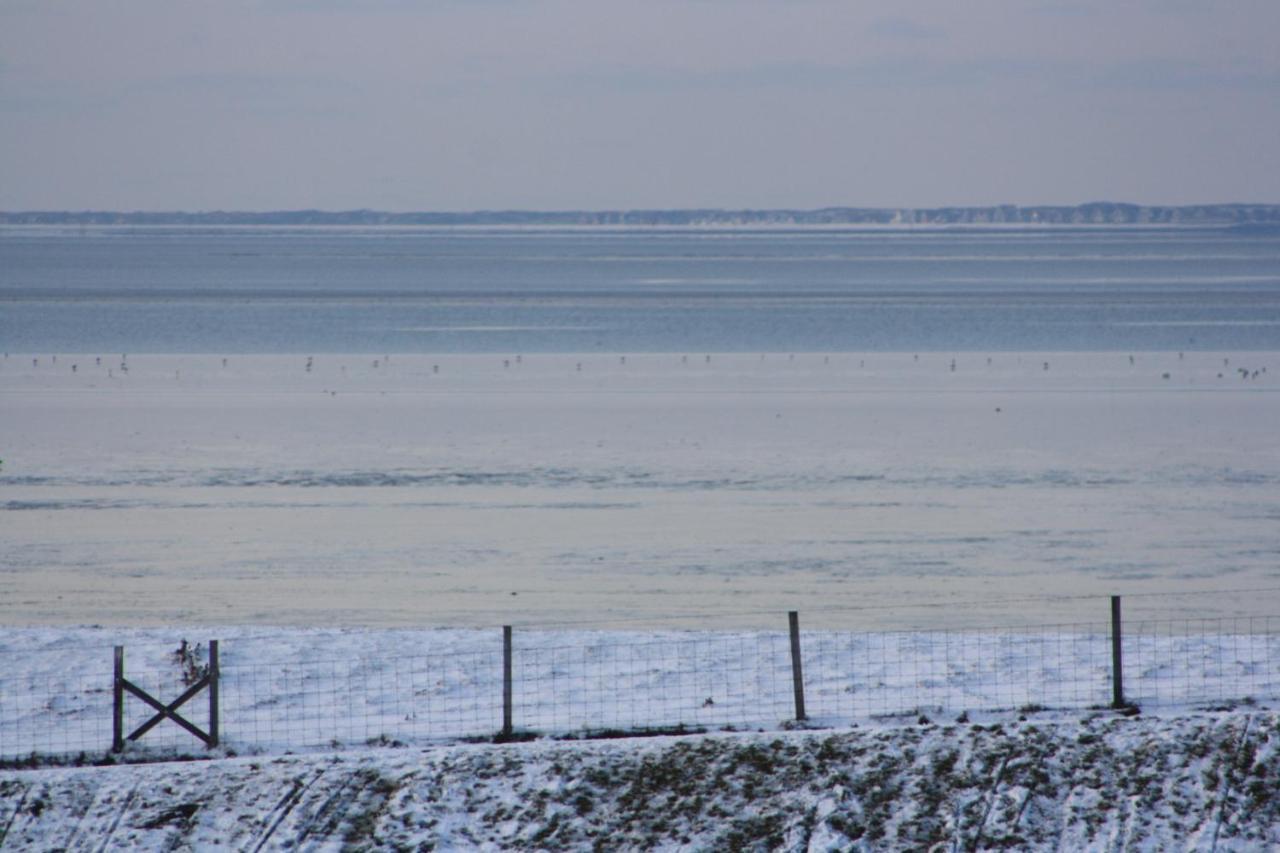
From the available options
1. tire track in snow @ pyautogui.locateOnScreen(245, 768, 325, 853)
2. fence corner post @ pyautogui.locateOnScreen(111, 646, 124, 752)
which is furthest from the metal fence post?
tire track in snow @ pyautogui.locateOnScreen(245, 768, 325, 853)

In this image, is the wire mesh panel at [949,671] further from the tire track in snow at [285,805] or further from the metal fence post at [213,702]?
the metal fence post at [213,702]

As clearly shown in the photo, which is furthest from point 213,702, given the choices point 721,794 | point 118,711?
point 721,794

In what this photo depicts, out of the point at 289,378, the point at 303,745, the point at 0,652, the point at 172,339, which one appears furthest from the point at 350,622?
the point at 172,339

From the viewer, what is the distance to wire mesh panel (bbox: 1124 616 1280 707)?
13.4 meters

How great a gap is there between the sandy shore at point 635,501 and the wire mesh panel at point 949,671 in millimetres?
2465

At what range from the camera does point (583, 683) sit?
14.3 metres

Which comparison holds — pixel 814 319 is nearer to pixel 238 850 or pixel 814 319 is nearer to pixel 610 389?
pixel 610 389

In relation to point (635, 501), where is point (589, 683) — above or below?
below

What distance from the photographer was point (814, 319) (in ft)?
266

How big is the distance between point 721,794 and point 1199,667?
5.21 m

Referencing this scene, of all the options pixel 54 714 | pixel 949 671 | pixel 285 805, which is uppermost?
pixel 949 671

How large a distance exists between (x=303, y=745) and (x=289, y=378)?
38.3 m

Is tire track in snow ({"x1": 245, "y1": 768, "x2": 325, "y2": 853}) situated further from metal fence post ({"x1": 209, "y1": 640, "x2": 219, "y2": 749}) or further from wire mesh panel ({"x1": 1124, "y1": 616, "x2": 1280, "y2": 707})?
wire mesh panel ({"x1": 1124, "y1": 616, "x2": 1280, "y2": 707})

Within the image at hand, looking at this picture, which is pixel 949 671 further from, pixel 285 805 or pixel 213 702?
pixel 213 702
